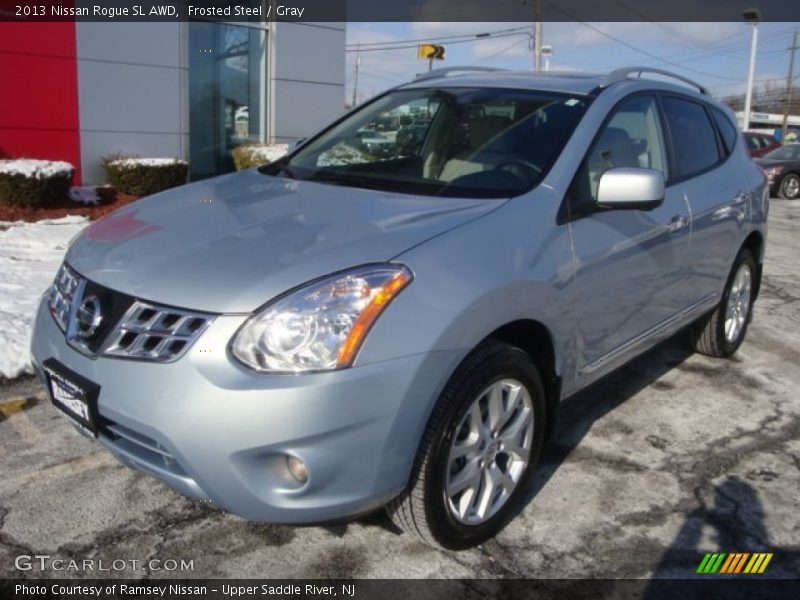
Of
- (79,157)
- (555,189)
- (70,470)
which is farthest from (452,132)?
(79,157)

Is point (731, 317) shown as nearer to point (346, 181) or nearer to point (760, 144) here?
point (346, 181)

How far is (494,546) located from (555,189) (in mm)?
1418

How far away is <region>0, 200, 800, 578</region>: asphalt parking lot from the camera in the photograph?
107 inches

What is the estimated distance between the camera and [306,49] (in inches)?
496

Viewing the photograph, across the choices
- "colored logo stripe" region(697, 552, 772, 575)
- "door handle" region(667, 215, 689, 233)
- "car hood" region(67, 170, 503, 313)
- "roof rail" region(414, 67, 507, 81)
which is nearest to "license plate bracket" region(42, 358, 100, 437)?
"car hood" region(67, 170, 503, 313)

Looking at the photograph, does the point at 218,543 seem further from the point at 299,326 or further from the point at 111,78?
the point at 111,78

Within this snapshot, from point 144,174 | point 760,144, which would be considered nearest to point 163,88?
point 144,174

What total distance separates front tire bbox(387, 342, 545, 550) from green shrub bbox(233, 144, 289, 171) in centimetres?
824

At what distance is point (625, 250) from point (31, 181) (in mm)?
7625

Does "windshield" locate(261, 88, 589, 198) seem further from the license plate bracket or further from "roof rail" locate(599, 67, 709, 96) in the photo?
the license plate bracket

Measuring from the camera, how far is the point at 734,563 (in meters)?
2.81

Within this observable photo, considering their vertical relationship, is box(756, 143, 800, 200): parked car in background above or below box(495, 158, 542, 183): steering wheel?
below

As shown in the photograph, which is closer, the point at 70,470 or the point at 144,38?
the point at 70,470

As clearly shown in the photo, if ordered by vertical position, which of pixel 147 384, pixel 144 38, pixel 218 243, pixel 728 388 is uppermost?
pixel 144 38
